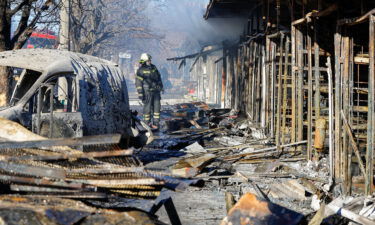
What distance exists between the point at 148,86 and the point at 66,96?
21.9 ft

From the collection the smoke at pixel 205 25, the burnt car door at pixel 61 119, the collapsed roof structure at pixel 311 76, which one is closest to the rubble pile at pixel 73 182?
the burnt car door at pixel 61 119

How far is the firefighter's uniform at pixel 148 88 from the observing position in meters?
14.6

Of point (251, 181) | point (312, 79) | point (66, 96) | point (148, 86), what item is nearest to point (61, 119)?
point (66, 96)

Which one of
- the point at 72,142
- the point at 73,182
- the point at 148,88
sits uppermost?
the point at 148,88

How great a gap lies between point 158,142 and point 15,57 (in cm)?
470

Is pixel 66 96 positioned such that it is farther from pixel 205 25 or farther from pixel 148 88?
pixel 205 25

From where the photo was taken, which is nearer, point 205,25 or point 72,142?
point 72,142

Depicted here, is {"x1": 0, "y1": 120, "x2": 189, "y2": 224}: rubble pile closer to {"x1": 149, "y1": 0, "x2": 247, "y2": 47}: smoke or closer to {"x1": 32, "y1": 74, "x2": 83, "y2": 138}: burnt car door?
{"x1": 32, "y1": 74, "x2": 83, "y2": 138}: burnt car door

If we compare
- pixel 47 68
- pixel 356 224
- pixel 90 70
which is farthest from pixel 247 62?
pixel 356 224

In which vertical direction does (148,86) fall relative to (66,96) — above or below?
above

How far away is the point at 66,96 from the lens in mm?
8000

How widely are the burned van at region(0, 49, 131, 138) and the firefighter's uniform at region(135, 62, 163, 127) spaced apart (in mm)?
5186

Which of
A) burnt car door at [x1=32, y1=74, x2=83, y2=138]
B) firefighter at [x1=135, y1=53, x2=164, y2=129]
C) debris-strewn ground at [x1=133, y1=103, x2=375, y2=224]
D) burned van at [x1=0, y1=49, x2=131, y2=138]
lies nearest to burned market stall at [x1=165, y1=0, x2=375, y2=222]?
debris-strewn ground at [x1=133, y1=103, x2=375, y2=224]

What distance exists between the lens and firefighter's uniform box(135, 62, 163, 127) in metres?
14.6
